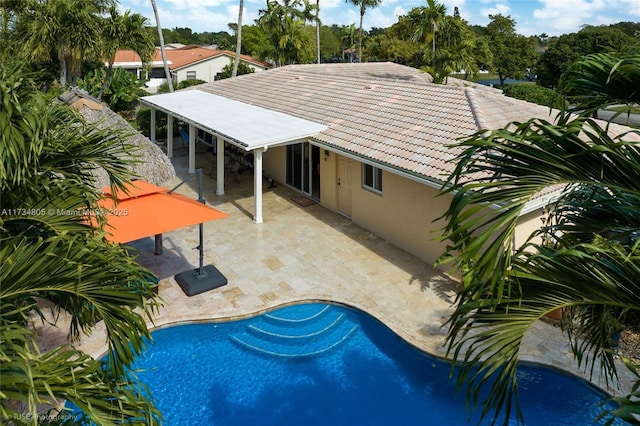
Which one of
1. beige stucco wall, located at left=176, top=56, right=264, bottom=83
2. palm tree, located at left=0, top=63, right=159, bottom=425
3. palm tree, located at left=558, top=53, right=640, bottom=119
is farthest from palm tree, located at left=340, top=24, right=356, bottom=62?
palm tree, located at left=558, top=53, right=640, bottom=119

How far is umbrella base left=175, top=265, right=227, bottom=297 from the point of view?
13789mm

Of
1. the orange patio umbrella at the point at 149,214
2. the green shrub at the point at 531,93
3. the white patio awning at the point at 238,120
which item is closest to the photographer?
the orange patio umbrella at the point at 149,214

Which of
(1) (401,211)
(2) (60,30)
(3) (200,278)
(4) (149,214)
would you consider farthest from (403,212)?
(2) (60,30)

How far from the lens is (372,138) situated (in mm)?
17266

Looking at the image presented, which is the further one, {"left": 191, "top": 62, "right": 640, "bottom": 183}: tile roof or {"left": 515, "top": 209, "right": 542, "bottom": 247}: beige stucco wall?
{"left": 191, "top": 62, "right": 640, "bottom": 183}: tile roof

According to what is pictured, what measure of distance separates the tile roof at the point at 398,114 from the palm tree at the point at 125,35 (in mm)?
13363

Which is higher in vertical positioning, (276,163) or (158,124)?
(158,124)

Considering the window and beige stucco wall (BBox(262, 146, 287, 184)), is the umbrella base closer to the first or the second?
the window

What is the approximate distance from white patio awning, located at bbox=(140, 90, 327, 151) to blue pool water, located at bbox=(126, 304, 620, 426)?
788 centimetres

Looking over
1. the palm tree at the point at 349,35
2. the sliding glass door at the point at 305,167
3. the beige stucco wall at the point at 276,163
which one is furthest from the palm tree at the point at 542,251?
the palm tree at the point at 349,35

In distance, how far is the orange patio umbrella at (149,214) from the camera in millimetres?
12227

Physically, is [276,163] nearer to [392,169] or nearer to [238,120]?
[238,120]

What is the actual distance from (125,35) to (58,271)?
112ft

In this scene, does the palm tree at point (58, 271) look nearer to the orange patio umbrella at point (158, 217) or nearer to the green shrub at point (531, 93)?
the orange patio umbrella at point (158, 217)
